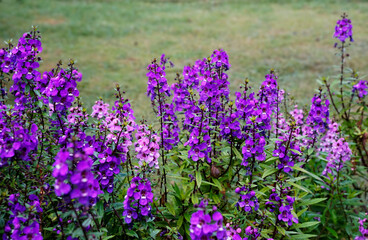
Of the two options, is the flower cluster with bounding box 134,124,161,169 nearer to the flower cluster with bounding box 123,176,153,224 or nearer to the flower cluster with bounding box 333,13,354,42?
the flower cluster with bounding box 123,176,153,224

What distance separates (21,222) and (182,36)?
8.39 m

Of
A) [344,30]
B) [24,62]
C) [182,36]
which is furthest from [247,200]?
[182,36]

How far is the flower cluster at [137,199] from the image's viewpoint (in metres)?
2.04

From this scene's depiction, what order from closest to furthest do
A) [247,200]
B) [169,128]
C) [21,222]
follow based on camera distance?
[21,222]
[247,200]
[169,128]

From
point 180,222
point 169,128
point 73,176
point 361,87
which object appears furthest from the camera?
point 361,87

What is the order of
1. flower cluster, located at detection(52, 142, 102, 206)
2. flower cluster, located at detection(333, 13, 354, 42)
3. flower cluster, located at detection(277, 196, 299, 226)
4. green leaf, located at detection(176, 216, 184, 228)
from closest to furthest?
1. flower cluster, located at detection(52, 142, 102, 206)
2. flower cluster, located at detection(277, 196, 299, 226)
3. green leaf, located at detection(176, 216, 184, 228)
4. flower cluster, located at detection(333, 13, 354, 42)

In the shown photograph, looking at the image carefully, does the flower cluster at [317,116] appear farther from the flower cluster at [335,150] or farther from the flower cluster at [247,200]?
the flower cluster at [247,200]

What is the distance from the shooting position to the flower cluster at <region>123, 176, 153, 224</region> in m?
2.04

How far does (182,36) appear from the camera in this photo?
32.0 ft

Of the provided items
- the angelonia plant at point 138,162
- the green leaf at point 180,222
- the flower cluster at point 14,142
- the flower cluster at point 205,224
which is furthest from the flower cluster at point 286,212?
the flower cluster at point 14,142

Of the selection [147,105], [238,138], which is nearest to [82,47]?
[147,105]

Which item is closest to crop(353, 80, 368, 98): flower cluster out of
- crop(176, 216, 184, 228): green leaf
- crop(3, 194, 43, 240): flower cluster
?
crop(176, 216, 184, 228): green leaf

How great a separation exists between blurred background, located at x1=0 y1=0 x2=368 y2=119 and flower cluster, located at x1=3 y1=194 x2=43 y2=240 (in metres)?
3.47

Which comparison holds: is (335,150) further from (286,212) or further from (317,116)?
(286,212)
